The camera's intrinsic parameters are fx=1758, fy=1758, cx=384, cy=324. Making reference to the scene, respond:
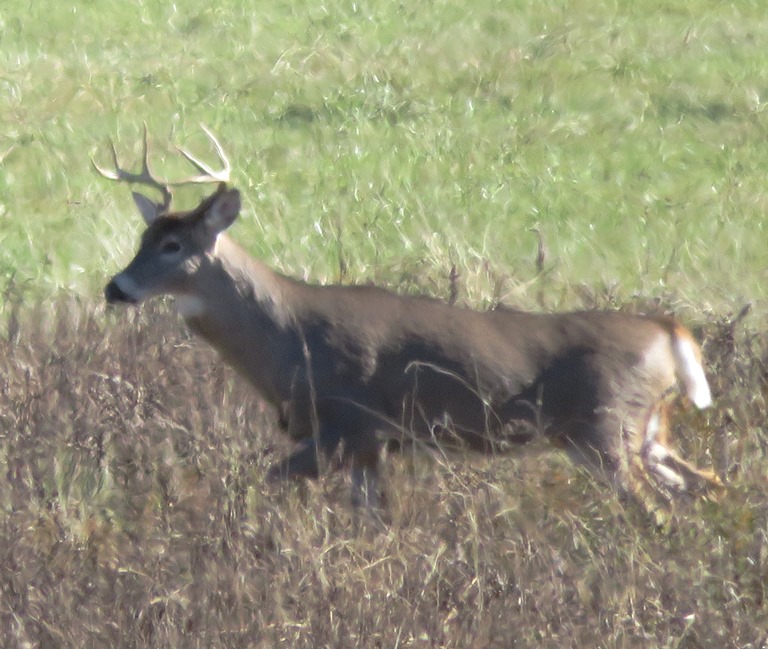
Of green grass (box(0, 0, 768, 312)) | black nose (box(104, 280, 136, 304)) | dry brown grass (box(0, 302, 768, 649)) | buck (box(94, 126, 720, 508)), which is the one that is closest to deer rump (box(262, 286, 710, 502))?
buck (box(94, 126, 720, 508))

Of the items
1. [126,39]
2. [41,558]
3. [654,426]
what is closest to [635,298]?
[654,426]

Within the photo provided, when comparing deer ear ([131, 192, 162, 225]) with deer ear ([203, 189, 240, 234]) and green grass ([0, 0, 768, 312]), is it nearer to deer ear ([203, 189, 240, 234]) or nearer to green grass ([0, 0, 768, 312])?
deer ear ([203, 189, 240, 234])

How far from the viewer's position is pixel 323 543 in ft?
15.3

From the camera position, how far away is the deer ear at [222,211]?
5973 millimetres

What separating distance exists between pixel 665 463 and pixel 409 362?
0.90m

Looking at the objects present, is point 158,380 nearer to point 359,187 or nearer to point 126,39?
point 359,187

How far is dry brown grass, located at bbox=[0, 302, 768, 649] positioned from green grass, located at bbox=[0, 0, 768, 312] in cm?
186

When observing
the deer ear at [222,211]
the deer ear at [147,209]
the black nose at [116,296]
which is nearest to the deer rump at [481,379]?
the deer ear at [222,211]

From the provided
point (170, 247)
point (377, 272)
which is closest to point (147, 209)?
point (170, 247)

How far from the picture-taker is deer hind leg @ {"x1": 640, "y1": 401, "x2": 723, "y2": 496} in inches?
211

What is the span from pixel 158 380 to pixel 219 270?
1.46 ft

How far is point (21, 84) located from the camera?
13562 millimetres

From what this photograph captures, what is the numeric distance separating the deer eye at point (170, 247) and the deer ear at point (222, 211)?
0.40 ft

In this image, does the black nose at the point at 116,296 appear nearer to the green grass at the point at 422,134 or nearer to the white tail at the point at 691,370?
the green grass at the point at 422,134
